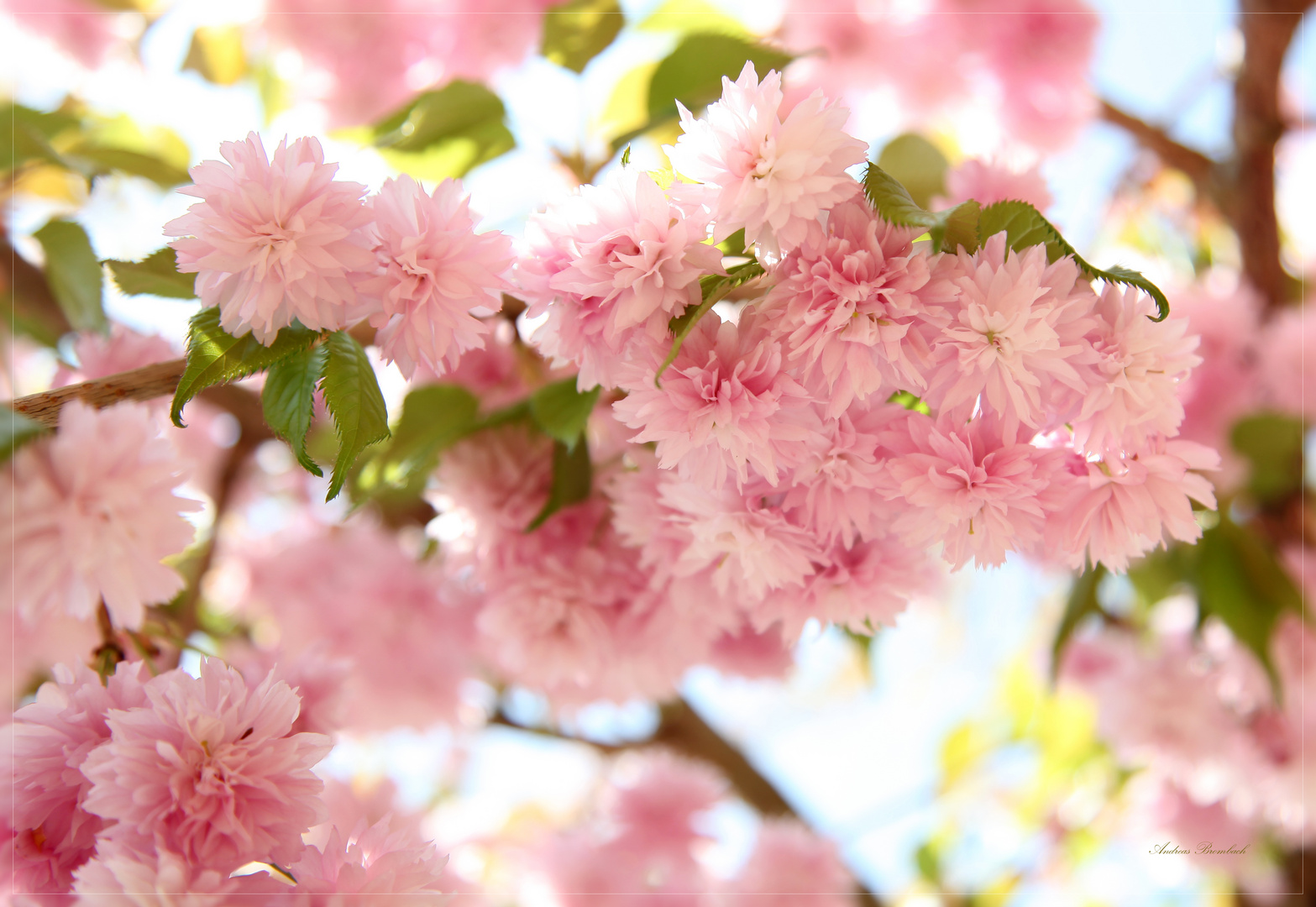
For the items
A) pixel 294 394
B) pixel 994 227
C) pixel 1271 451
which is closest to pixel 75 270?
pixel 294 394

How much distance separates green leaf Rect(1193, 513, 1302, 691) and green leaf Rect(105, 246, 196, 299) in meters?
0.74

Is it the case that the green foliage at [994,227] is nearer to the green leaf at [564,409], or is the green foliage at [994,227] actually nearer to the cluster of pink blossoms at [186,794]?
the green leaf at [564,409]

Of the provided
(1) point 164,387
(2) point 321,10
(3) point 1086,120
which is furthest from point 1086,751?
(2) point 321,10

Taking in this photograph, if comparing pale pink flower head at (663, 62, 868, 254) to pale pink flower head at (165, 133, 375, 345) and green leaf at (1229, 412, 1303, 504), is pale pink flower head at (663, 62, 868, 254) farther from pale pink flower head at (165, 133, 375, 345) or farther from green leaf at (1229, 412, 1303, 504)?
green leaf at (1229, 412, 1303, 504)

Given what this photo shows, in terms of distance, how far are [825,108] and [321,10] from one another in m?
0.82

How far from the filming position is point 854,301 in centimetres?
30

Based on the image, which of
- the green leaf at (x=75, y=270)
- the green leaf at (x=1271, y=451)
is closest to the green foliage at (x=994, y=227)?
the green leaf at (x=75, y=270)

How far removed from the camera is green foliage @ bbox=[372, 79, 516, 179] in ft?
1.78

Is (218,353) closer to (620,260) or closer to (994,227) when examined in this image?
(620,260)

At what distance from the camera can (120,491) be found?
0.34 m

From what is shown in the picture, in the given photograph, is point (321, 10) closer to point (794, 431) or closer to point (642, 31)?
point (642, 31)

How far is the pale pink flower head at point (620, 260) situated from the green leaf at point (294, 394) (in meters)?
0.10

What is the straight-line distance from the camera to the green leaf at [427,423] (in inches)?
20.1

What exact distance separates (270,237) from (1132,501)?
355 mm
